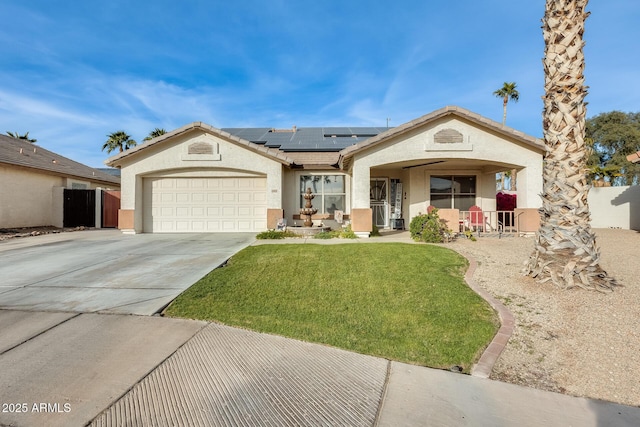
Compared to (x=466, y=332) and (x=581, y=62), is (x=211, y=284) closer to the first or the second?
(x=466, y=332)

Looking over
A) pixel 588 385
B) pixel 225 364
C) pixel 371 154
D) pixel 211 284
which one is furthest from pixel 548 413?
pixel 371 154

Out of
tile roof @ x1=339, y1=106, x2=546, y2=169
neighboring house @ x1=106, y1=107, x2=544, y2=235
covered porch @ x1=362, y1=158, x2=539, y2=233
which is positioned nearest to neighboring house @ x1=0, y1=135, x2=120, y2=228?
neighboring house @ x1=106, y1=107, x2=544, y2=235

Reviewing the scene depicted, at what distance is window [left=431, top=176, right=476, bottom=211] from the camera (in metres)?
14.2

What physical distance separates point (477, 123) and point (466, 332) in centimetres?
997

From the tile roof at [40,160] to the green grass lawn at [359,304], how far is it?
52.0 feet

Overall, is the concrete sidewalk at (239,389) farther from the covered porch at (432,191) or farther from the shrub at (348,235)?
the covered porch at (432,191)

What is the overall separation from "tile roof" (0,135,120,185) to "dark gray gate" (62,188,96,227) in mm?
1591

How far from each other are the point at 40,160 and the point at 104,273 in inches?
648

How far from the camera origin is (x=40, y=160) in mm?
17141

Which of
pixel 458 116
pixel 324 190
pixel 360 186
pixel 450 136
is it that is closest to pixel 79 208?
pixel 324 190

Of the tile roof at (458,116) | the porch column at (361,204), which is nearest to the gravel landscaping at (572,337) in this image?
the porch column at (361,204)

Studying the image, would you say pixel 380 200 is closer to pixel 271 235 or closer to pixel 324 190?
pixel 324 190

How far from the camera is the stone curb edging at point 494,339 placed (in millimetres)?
3086

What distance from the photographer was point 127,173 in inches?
517
